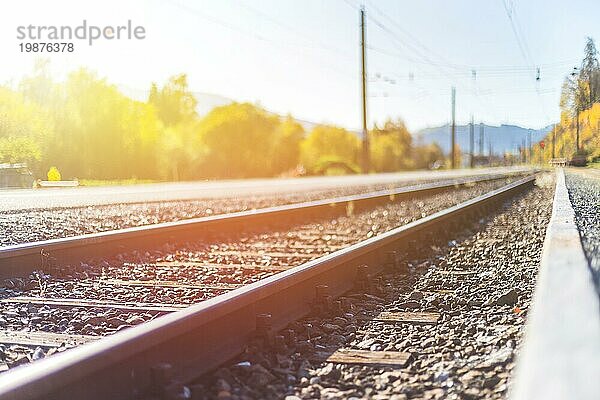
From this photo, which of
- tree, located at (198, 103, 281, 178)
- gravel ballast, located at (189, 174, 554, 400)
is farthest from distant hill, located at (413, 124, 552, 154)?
tree, located at (198, 103, 281, 178)

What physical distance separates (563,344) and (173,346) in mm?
1521

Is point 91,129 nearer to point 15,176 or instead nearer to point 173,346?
point 15,176

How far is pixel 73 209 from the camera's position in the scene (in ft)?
41.1

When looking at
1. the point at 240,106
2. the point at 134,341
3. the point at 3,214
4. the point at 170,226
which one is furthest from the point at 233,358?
the point at 240,106

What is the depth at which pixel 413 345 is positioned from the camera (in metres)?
3.53

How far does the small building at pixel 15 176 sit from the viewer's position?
9383mm

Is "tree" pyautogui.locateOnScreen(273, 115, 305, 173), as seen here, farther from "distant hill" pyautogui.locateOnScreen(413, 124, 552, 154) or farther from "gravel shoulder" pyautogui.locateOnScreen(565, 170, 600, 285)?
"gravel shoulder" pyautogui.locateOnScreen(565, 170, 600, 285)

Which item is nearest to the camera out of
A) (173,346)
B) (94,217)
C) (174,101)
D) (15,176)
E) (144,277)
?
(173,346)

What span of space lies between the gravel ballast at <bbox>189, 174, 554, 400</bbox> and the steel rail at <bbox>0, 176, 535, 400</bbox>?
0.39ft

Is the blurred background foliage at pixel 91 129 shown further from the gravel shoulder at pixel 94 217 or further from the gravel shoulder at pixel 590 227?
the gravel shoulder at pixel 590 227

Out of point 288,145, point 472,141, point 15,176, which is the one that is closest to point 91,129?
point 15,176

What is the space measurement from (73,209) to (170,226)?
17.3ft

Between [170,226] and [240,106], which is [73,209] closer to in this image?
[170,226]

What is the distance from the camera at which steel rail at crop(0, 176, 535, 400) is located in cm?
230
